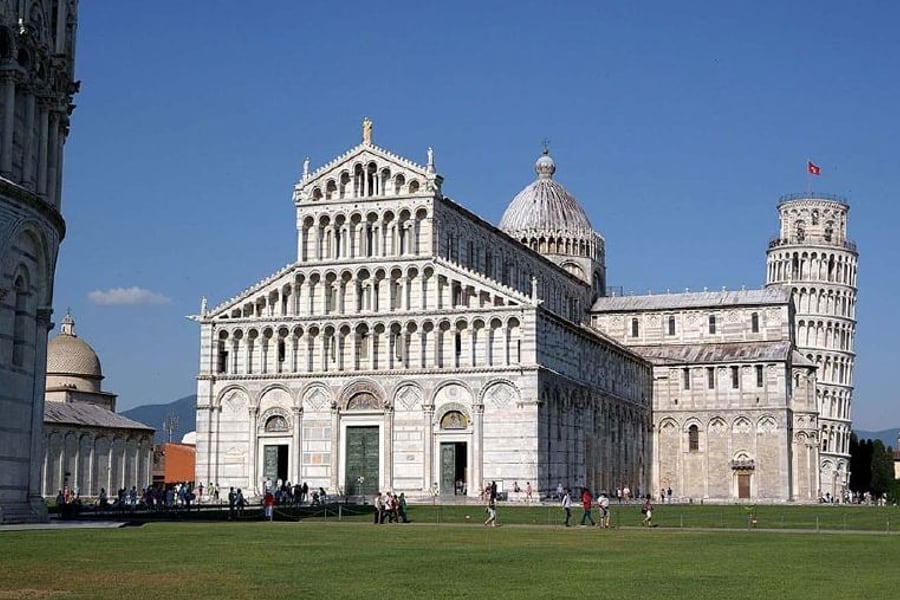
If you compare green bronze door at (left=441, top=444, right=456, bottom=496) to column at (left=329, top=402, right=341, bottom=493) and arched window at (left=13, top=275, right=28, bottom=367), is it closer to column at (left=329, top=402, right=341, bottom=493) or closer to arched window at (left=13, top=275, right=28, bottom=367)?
column at (left=329, top=402, right=341, bottom=493)

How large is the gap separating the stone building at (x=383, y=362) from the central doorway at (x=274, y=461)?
3.3 inches

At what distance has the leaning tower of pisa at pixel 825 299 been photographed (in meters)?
133

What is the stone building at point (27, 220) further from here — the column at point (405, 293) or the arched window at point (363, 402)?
the arched window at point (363, 402)

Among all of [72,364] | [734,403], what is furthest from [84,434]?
[734,403]

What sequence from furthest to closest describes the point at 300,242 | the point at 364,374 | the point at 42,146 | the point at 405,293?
the point at 300,242, the point at 364,374, the point at 405,293, the point at 42,146

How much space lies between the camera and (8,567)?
23359 millimetres

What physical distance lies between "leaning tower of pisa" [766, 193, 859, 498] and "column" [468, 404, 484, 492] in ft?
223

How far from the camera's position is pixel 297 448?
76.8 metres

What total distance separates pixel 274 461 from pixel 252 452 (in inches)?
56.0

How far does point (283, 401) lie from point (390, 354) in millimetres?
7436

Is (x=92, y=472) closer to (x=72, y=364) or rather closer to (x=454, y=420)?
(x=72, y=364)

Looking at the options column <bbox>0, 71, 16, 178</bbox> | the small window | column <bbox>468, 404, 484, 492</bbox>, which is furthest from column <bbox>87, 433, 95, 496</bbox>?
column <bbox>0, 71, 16, 178</bbox>

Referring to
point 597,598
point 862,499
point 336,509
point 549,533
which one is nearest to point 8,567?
point 597,598

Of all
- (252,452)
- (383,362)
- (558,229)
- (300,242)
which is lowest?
(252,452)
